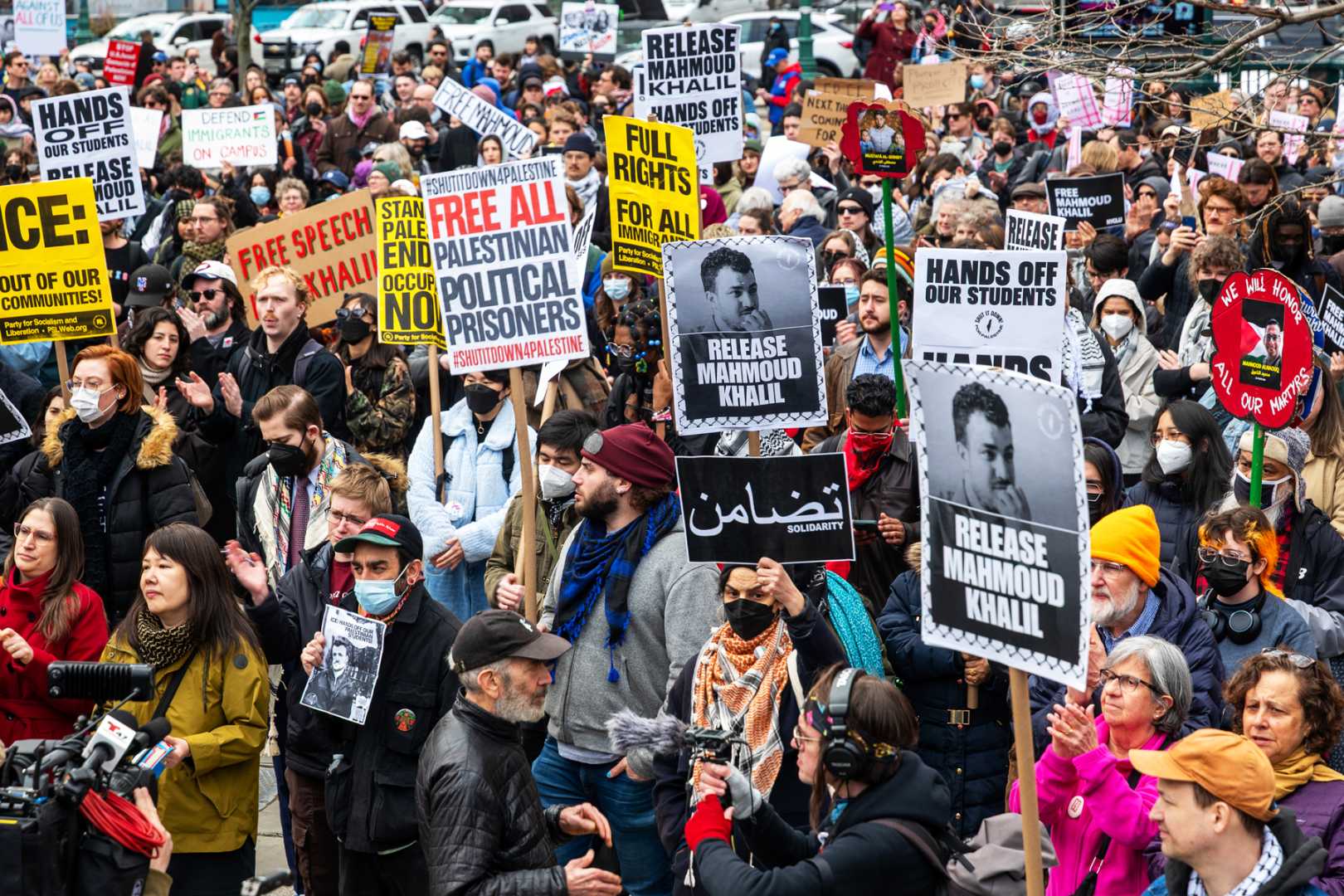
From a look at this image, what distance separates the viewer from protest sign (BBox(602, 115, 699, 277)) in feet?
27.7

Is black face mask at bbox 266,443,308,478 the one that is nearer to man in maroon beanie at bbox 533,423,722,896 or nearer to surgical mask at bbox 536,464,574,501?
surgical mask at bbox 536,464,574,501

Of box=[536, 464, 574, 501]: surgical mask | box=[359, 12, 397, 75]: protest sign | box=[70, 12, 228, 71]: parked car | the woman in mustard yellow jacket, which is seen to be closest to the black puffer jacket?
the woman in mustard yellow jacket

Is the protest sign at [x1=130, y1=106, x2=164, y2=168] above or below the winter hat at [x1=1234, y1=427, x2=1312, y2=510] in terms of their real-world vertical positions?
above

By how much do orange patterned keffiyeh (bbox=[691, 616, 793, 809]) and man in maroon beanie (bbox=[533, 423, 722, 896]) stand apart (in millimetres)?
522

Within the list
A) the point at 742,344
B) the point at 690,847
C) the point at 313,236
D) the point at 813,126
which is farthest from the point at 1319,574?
the point at 813,126

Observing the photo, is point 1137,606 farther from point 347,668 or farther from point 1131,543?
point 347,668

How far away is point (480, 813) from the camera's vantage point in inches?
179

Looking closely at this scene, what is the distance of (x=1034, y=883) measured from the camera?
4090 mm

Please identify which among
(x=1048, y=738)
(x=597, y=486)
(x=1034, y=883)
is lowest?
(x=1048, y=738)

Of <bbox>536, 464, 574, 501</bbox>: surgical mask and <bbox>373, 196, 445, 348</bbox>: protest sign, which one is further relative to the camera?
<bbox>373, 196, 445, 348</bbox>: protest sign

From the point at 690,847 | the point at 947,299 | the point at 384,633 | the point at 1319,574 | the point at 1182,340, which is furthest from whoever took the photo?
the point at 1182,340

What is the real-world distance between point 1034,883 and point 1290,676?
1163 mm

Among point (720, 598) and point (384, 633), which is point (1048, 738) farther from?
point (384, 633)

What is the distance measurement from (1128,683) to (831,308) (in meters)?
4.82
